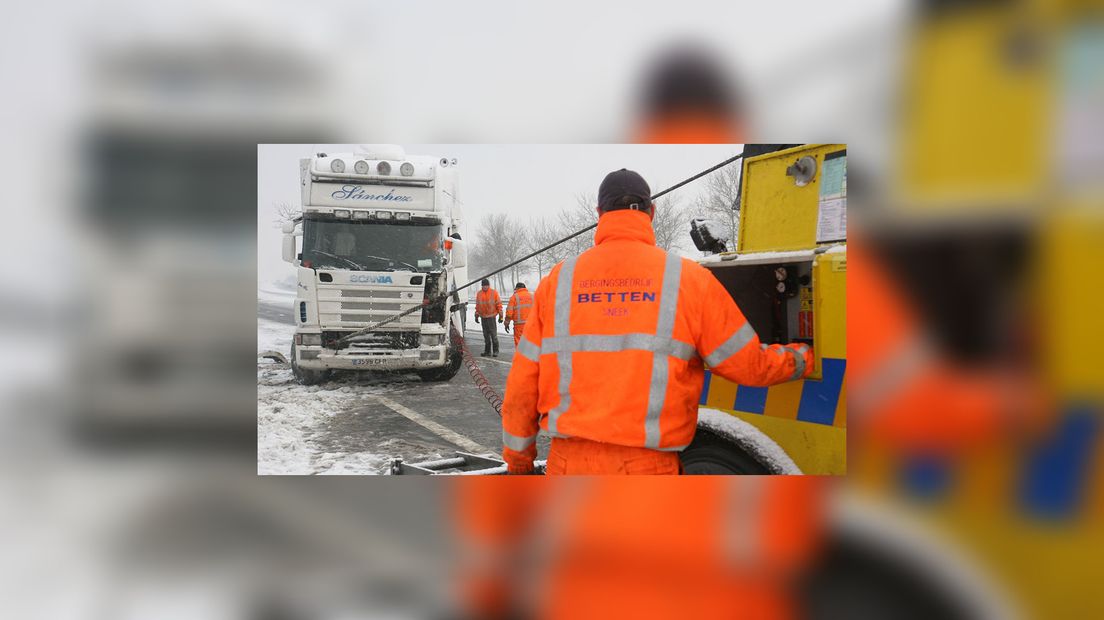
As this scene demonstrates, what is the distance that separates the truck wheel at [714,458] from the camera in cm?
183

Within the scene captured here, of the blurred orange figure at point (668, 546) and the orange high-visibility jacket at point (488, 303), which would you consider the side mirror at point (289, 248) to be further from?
the blurred orange figure at point (668, 546)

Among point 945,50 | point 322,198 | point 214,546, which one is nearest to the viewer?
point 945,50

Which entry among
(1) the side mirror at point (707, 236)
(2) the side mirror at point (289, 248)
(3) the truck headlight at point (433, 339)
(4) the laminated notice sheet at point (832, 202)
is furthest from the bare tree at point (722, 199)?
(2) the side mirror at point (289, 248)

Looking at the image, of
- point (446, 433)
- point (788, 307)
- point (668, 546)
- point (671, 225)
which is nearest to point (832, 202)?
point (788, 307)

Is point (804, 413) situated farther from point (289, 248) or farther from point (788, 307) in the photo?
point (289, 248)

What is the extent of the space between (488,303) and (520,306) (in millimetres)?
314

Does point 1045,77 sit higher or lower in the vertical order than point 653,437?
higher

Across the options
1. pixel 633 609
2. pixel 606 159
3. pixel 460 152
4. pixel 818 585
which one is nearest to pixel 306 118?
pixel 460 152

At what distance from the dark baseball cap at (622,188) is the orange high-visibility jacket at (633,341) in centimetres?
3

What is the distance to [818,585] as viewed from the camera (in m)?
1.28

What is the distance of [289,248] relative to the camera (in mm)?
2020

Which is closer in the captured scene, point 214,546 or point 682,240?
point 214,546

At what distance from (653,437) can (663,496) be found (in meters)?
0.22

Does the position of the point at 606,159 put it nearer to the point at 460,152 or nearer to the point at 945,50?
the point at 460,152
